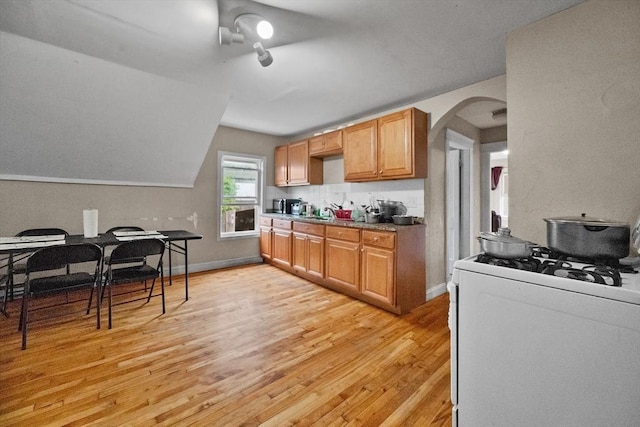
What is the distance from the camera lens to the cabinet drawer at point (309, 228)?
145 inches

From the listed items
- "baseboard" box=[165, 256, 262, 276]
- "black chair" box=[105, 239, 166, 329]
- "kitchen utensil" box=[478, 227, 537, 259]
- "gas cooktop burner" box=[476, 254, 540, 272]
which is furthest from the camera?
"baseboard" box=[165, 256, 262, 276]

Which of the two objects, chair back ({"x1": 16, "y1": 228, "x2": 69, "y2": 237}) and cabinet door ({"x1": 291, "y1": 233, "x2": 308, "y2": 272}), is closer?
chair back ({"x1": 16, "y1": 228, "x2": 69, "y2": 237})

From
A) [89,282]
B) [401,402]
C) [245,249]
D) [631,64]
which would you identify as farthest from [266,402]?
[245,249]

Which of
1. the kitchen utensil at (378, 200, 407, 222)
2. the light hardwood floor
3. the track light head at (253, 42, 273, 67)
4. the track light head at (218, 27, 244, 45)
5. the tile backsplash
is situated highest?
the track light head at (218, 27, 244, 45)

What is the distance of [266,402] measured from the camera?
1593 millimetres

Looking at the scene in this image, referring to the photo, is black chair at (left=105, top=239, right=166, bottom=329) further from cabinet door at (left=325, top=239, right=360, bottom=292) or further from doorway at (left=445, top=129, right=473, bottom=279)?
doorway at (left=445, top=129, right=473, bottom=279)

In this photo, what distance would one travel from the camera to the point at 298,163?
185 inches

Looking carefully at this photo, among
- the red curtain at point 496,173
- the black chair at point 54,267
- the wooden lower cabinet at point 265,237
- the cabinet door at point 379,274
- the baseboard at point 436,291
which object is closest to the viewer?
the black chair at point 54,267

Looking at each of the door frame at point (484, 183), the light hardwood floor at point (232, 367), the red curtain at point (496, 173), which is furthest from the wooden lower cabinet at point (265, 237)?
the red curtain at point (496, 173)

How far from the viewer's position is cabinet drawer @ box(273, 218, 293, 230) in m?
4.28

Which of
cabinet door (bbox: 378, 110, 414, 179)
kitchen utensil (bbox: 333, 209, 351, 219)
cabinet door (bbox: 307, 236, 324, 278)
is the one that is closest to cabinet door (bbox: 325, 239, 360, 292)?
cabinet door (bbox: 307, 236, 324, 278)

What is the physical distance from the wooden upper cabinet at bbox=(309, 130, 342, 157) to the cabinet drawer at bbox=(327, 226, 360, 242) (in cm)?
127

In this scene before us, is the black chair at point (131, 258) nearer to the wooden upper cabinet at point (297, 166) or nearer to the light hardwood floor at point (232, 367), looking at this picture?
the light hardwood floor at point (232, 367)

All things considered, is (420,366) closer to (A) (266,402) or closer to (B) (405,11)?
(A) (266,402)
